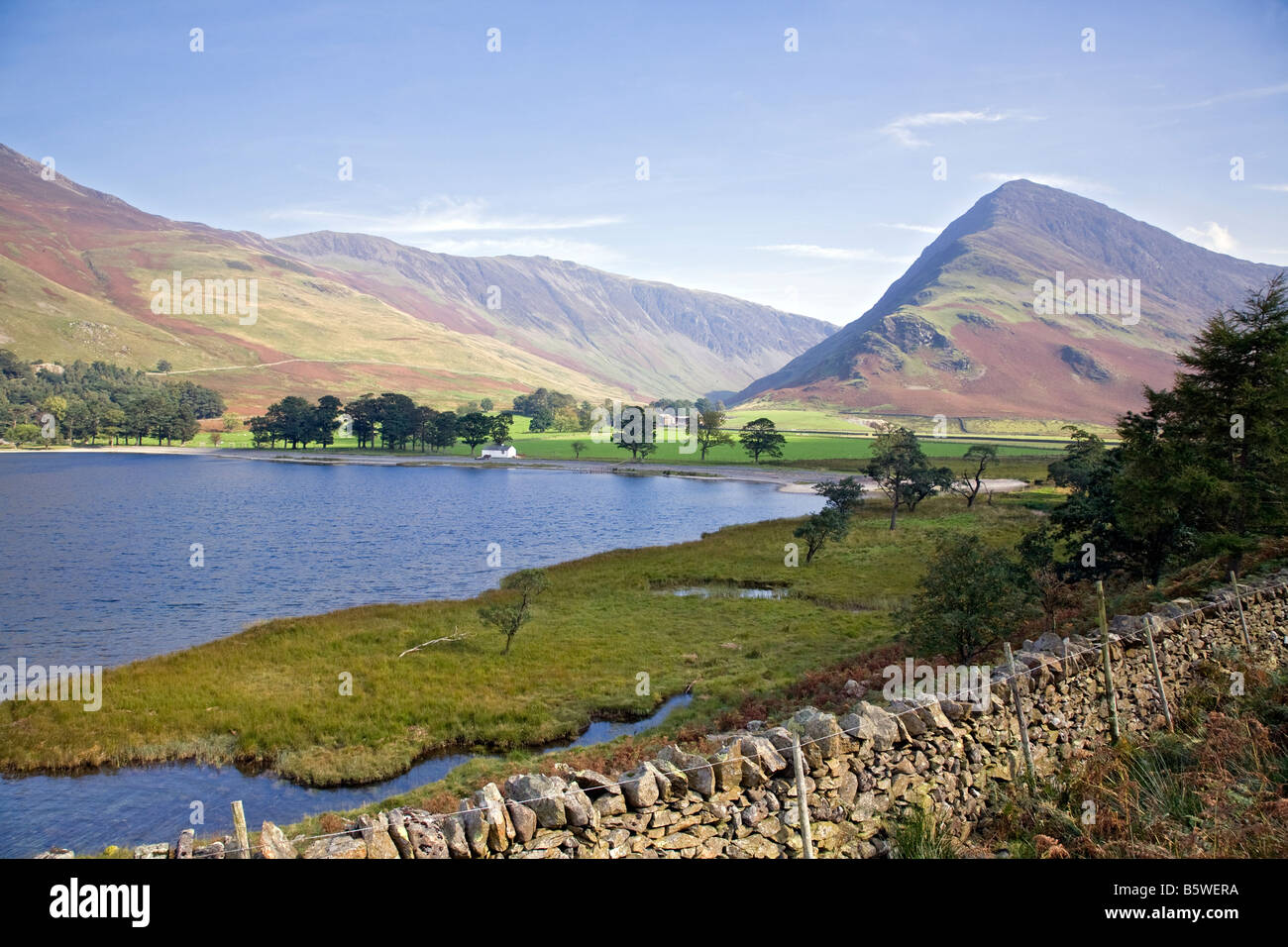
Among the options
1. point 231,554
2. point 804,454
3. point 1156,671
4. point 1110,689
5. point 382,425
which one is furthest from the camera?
point 382,425

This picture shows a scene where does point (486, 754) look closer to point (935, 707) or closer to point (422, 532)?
point (935, 707)

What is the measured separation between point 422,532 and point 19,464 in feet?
406

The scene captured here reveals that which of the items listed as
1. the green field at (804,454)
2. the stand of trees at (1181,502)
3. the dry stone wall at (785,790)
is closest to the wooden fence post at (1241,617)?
the dry stone wall at (785,790)

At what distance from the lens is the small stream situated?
56.5ft

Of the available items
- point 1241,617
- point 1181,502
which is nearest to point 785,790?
point 1241,617

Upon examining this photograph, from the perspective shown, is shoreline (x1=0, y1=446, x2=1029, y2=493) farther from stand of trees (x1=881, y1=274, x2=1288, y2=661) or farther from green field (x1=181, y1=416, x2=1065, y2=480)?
stand of trees (x1=881, y1=274, x2=1288, y2=661)

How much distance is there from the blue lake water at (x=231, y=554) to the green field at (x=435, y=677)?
1.51 meters

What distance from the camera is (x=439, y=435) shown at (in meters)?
184

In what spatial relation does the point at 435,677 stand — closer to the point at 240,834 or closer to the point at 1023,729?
the point at 240,834

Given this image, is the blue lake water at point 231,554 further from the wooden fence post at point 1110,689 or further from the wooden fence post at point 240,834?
the wooden fence post at point 1110,689

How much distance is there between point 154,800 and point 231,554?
144 ft

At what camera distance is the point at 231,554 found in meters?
57.8

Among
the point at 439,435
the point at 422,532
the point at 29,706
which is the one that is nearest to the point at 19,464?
the point at 439,435

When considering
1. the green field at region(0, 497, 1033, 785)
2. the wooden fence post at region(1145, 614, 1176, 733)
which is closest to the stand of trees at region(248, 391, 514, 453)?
the green field at region(0, 497, 1033, 785)
